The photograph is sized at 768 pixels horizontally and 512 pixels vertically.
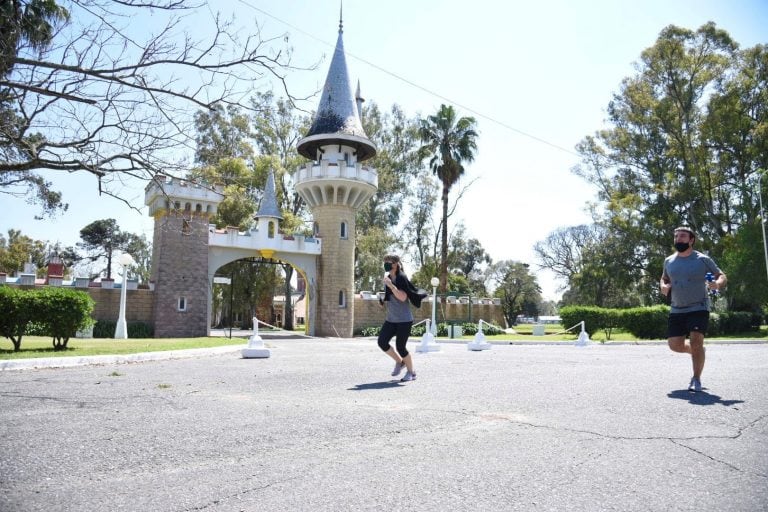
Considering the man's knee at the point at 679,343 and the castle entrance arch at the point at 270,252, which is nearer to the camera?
the man's knee at the point at 679,343

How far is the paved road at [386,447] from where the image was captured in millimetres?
2844

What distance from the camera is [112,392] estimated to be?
20.8 ft

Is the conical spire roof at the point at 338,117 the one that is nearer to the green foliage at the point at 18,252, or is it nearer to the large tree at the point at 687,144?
the large tree at the point at 687,144

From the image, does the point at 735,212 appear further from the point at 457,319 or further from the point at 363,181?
the point at 363,181

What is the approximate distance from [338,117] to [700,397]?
28551mm

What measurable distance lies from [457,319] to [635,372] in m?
31.9

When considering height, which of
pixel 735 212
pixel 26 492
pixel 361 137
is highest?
pixel 361 137

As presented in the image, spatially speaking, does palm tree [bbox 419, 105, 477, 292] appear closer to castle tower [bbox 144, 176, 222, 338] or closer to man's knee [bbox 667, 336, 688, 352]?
castle tower [bbox 144, 176, 222, 338]

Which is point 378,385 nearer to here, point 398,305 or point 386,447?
point 398,305

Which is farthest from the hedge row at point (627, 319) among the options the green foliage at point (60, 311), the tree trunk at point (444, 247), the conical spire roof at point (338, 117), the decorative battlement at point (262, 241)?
the green foliage at point (60, 311)

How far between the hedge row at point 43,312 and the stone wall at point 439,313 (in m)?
22.6

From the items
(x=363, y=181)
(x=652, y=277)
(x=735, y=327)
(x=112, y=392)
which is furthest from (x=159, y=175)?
(x=652, y=277)

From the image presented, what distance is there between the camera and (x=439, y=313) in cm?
3772

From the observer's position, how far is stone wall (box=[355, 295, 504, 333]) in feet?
114
